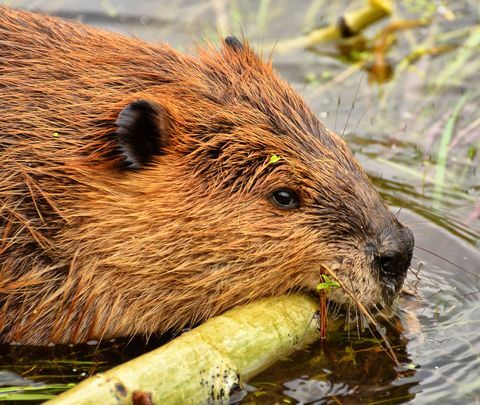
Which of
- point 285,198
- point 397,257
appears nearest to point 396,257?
point 397,257

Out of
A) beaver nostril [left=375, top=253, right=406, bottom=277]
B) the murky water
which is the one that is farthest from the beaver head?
the murky water

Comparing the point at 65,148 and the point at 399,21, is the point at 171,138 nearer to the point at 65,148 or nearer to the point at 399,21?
the point at 65,148

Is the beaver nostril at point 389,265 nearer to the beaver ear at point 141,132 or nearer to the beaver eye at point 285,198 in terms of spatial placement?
the beaver eye at point 285,198

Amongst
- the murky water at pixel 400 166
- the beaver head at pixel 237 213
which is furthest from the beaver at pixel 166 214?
the murky water at pixel 400 166

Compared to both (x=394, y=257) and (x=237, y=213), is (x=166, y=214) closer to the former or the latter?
(x=237, y=213)

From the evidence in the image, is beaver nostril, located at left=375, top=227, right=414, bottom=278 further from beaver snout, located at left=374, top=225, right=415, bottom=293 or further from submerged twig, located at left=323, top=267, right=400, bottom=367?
submerged twig, located at left=323, top=267, right=400, bottom=367

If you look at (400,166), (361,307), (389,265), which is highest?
(400,166)

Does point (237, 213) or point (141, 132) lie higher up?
point (141, 132)
